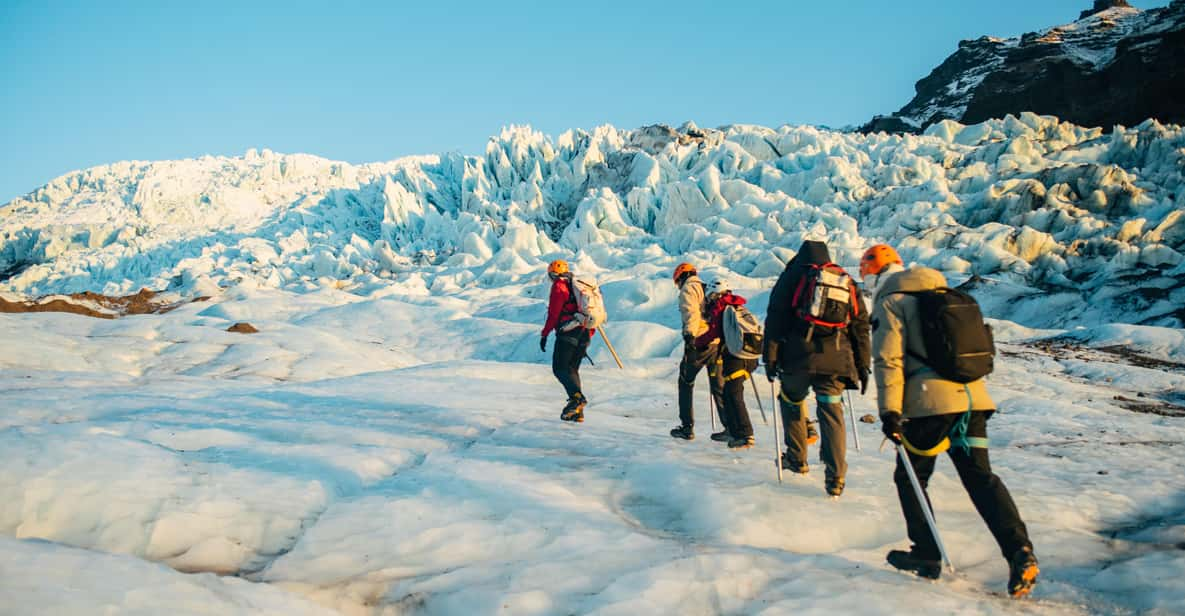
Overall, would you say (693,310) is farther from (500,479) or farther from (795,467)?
(500,479)

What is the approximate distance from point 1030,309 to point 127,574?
3040 cm

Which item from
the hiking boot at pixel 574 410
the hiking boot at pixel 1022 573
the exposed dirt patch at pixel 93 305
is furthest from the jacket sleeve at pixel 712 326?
the exposed dirt patch at pixel 93 305

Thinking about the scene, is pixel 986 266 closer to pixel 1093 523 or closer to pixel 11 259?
pixel 1093 523

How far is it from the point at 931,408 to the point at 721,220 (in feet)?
138

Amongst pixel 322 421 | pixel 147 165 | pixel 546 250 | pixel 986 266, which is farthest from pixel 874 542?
pixel 147 165

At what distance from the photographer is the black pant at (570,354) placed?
7188 millimetres

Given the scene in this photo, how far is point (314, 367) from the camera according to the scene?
624 inches

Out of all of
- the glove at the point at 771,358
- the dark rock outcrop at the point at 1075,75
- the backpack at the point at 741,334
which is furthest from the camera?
the dark rock outcrop at the point at 1075,75

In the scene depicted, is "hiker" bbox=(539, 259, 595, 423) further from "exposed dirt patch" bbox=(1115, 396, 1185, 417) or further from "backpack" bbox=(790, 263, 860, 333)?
"exposed dirt patch" bbox=(1115, 396, 1185, 417)

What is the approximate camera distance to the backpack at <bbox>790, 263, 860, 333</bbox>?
4527 mm

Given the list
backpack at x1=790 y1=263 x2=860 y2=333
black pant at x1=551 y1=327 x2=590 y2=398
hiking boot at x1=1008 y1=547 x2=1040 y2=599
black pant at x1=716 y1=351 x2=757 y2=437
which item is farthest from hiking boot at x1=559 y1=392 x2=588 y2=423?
hiking boot at x1=1008 y1=547 x2=1040 y2=599

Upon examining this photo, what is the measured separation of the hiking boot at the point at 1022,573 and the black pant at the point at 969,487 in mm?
34

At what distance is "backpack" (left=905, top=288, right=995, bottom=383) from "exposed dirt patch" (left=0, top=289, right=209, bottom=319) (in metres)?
28.5

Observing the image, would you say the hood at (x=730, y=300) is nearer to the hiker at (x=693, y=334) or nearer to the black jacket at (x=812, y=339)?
the hiker at (x=693, y=334)
